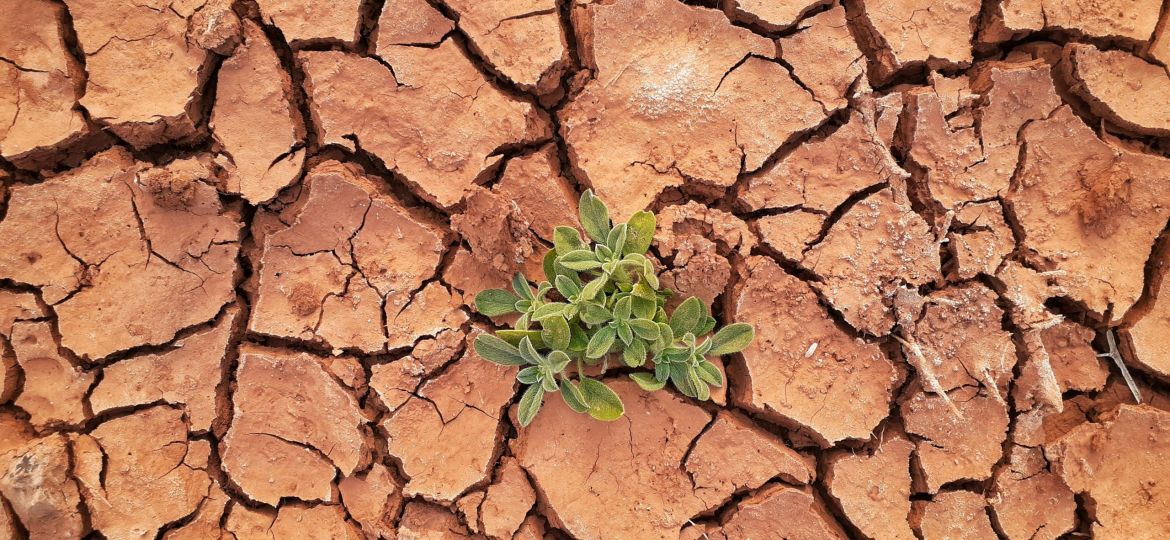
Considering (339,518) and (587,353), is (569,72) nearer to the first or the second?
(587,353)

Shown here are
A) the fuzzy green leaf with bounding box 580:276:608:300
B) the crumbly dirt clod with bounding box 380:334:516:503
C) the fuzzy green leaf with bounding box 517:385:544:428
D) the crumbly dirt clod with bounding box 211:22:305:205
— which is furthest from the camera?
the crumbly dirt clod with bounding box 211:22:305:205

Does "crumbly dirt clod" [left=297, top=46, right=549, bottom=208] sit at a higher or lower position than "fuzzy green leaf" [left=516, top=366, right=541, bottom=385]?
higher

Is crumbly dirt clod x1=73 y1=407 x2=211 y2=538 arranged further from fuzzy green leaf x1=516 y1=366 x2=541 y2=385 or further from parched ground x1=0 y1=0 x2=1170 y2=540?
fuzzy green leaf x1=516 y1=366 x2=541 y2=385

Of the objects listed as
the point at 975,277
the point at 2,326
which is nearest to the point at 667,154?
the point at 975,277

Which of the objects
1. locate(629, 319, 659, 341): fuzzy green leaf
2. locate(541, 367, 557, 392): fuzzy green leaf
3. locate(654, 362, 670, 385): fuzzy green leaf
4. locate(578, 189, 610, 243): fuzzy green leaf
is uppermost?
locate(578, 189, 610, 243): fuzzy green leaf

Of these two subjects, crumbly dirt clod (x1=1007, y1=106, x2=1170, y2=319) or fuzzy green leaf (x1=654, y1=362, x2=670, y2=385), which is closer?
fuzzy green leaf (x1=654, y1=362, x2=670, y2=385)

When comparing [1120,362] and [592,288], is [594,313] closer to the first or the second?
[592,288]

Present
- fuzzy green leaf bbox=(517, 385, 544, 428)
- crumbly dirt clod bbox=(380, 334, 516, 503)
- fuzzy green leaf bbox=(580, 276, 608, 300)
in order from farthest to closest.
Result: crumbly dirt clod bbox=(380, 334, 516, 503) < fuzzy green leaf bbox=(517, 385, 544, 428) < fuzzy green leaf bbox=(580, 276, 608, 300)

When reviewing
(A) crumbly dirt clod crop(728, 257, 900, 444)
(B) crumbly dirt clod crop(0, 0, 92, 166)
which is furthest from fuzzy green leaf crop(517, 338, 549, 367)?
(B) crumbly dirt clod crop(0, 0, 92, 166)
